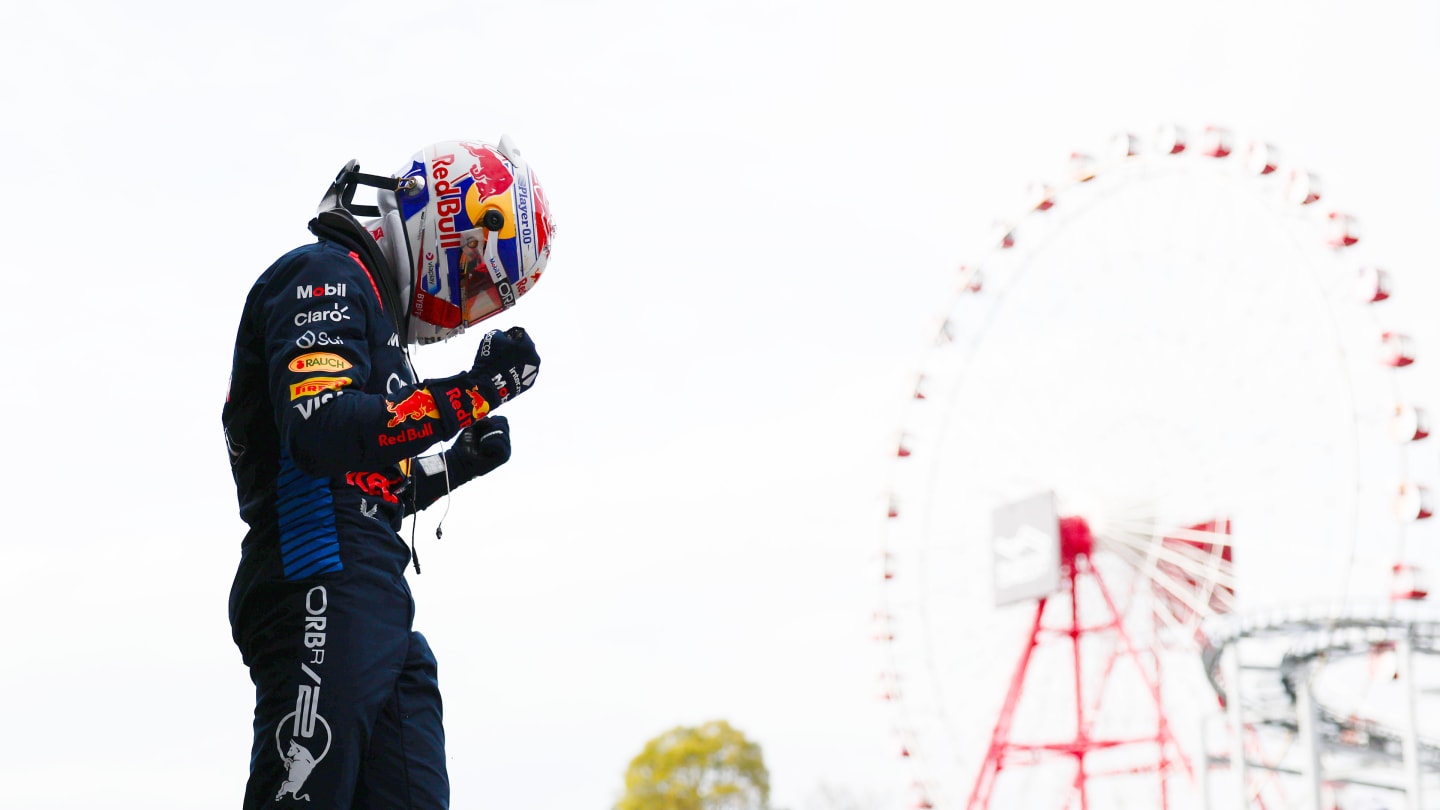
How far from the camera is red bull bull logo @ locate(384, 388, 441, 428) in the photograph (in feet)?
11.7

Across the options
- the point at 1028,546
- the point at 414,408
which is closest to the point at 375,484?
the point at 414,408

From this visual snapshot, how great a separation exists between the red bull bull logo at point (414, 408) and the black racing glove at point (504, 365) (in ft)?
0.41

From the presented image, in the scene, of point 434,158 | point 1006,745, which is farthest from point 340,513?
point 1006,745

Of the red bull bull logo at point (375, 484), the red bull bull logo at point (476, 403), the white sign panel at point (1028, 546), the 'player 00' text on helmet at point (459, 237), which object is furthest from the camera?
the white sign panel at point (1028, 546)

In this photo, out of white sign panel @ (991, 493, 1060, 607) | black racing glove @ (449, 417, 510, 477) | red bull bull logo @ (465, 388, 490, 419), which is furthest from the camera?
white sign panel @ (991, 493, 1060, 607)

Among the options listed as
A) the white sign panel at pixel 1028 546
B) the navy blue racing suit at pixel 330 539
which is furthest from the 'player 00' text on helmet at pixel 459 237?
the white sign panel at pixel 1028 546

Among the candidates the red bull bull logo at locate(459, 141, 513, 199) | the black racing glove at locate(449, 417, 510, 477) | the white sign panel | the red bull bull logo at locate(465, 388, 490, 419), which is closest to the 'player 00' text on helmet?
the red bull bull logo at locate(459, 141, 513, 199)

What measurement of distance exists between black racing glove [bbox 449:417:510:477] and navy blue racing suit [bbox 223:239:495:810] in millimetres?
665

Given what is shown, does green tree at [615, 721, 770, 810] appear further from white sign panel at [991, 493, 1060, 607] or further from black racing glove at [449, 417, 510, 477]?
black racing glove at [449, 417, 510, 477]

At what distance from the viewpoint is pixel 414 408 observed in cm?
359

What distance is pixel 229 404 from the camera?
3.85 meters

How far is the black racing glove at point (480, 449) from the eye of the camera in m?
4.62

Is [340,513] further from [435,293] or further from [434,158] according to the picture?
[434,158]

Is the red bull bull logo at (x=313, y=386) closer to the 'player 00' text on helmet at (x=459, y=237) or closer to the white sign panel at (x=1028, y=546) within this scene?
the 'player 00' text on helmet at (x=459, y=237)
